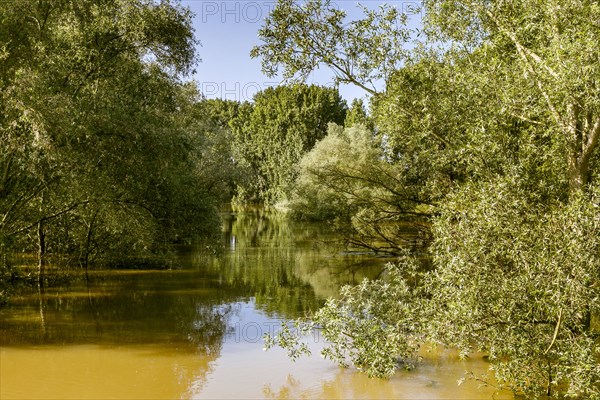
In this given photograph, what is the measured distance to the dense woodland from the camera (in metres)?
8.44

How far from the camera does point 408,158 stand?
1577 centimetres

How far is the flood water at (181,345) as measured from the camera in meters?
9.34

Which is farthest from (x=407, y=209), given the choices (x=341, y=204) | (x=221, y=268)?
(x=221, y=268)

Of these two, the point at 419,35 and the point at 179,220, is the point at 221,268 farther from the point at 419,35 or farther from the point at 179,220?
the point at 419,35

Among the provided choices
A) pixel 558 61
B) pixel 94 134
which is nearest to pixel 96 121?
pixel 94 134

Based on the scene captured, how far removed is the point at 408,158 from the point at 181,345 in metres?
7.82

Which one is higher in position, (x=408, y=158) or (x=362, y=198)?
(x=408, y=158)

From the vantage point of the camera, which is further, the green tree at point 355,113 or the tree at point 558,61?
the green tree at point 355,113

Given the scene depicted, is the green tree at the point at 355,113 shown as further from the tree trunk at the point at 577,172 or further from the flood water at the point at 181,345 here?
the tree trunk at the point at 577,172

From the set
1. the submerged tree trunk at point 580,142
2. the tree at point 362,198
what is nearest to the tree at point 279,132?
the tree at point 362,198

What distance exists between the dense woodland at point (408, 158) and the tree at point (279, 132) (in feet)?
145

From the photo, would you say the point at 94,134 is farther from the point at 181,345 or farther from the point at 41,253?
the point at 41,253

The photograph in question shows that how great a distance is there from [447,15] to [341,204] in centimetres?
1036

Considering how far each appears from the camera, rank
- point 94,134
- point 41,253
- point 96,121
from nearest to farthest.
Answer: point 94,134 → point 96,121 → point 41,253
